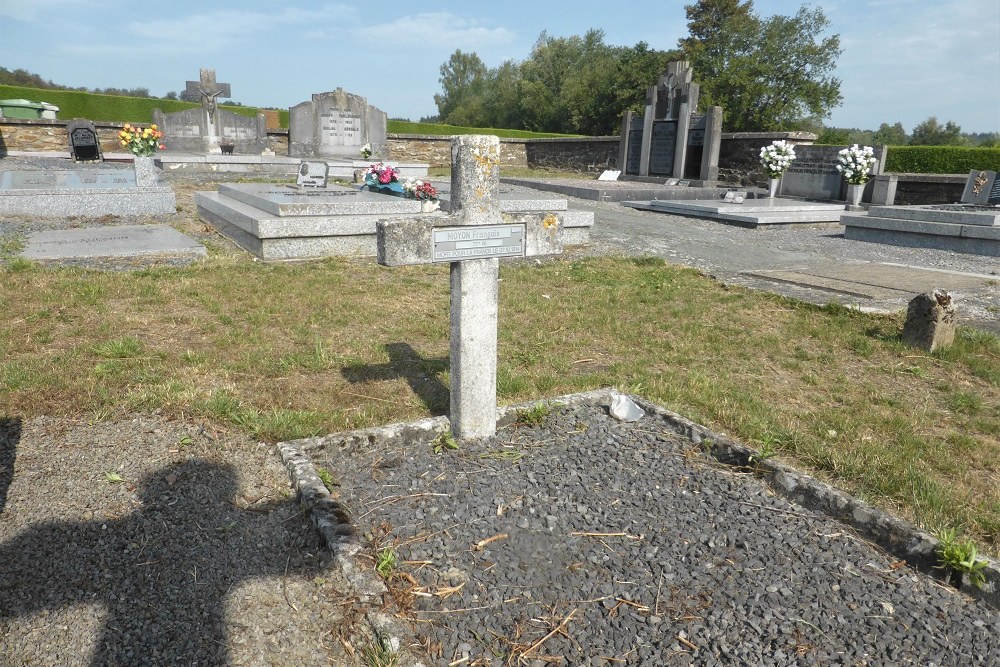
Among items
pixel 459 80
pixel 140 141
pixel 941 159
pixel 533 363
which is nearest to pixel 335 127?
pixel 140 141

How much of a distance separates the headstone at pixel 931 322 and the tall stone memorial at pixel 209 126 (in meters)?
20.0

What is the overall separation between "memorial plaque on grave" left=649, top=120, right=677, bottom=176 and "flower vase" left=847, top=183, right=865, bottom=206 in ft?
17.1

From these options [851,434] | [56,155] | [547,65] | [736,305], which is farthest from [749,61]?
[851,434]

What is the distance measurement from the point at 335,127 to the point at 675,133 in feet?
30.3

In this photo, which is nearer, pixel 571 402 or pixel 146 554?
pixel 146 554

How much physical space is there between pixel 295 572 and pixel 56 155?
2201 centimetres

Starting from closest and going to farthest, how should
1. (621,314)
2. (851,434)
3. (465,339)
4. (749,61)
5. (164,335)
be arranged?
(465,339), (851,434), (164,335), (621,314), (749,61)

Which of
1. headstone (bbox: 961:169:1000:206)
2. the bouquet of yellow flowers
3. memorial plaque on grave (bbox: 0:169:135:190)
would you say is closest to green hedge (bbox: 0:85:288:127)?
memorial plaque on grave (bbox: 0:169:135:190)

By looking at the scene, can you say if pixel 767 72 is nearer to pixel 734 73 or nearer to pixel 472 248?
pixel 734 73

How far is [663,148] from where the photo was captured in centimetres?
1883

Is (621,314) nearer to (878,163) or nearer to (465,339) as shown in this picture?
(465,339)

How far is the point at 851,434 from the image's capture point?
3.40 metres

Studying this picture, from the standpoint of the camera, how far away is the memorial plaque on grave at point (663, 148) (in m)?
18.5

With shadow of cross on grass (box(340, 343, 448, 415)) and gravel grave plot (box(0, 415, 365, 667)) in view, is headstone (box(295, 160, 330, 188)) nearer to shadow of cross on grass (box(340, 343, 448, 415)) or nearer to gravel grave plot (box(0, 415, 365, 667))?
shadow of cross on grass (box(340, 343, 448, 415))
